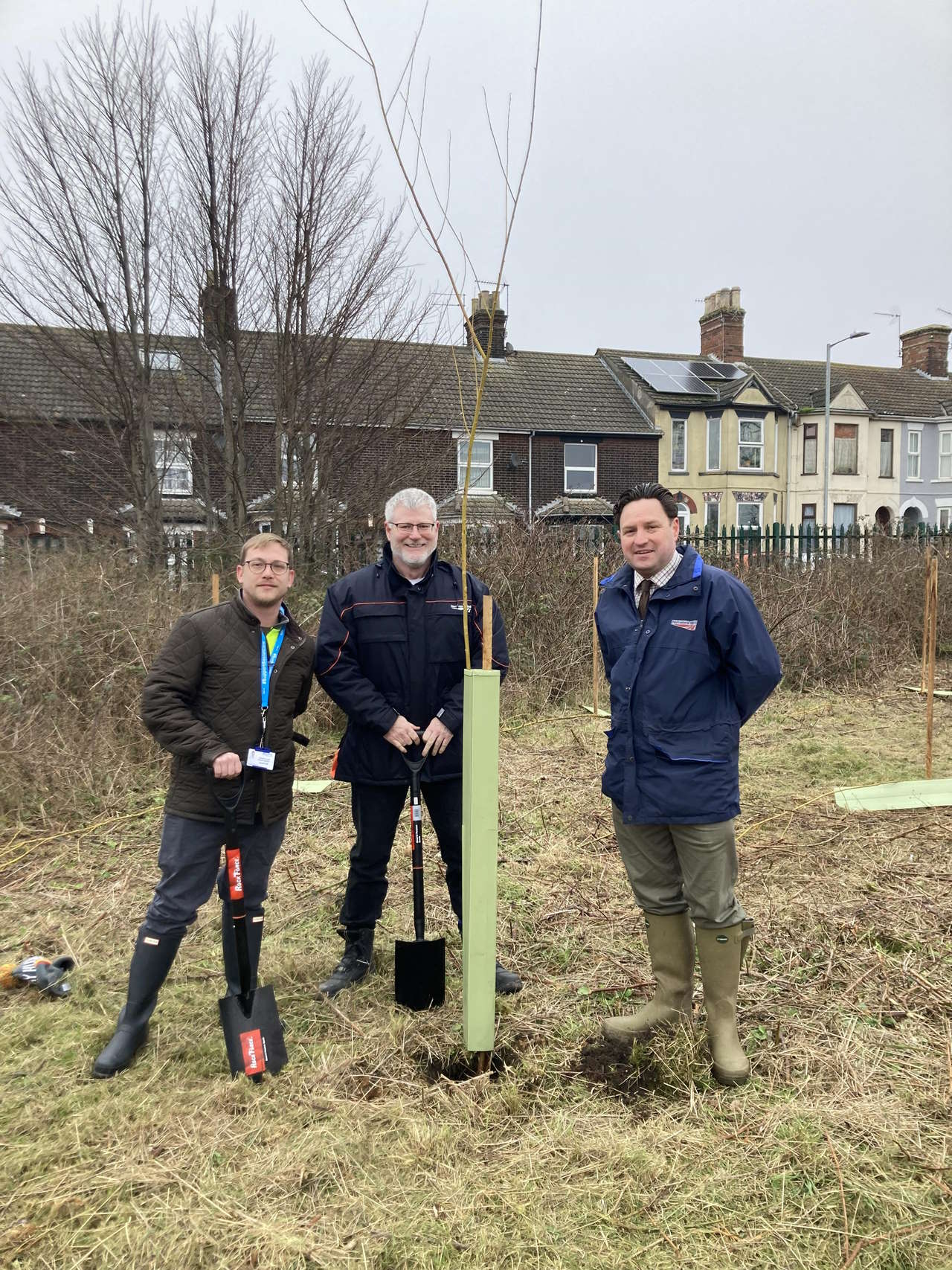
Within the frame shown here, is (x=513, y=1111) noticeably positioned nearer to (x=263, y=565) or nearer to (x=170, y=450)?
(x=263, y=565)

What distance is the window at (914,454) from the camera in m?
33.6

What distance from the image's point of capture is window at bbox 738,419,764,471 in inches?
1163

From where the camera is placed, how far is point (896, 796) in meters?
5.78

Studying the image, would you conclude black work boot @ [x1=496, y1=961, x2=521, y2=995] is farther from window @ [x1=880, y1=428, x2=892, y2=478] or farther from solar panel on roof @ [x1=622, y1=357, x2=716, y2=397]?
window @ [x1=880, y1=428, x2=892, y2=478]

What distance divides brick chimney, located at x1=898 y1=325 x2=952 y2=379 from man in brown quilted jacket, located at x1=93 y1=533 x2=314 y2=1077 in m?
40.0

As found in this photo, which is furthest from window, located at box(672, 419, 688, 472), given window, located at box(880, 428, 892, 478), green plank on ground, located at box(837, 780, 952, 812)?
green plank on ground, located at box(837, 780, 952, 812)

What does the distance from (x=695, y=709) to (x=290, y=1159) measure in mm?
1775

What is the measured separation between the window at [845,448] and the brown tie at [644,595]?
1260 inches

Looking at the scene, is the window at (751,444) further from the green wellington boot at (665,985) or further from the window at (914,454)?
the green wellington boot at (665,985)

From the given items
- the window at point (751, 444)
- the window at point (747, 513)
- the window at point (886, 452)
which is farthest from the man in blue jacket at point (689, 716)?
the window at point (886, 452)

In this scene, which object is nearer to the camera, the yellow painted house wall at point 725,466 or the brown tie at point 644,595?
the brown tie at point 644,595

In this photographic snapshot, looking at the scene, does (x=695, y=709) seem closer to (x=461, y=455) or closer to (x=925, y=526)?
(x=925, y=526)

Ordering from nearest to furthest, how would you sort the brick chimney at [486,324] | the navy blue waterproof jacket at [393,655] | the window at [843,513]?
the navy blue waterproof jacket at [393,655] < the brick chimney at [486,324] < the window at [843,513]

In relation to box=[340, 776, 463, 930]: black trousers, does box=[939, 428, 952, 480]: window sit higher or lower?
higher
